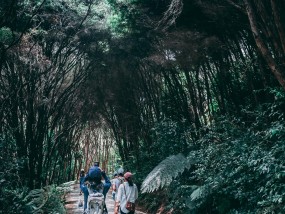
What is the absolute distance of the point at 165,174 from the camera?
8.66 metres

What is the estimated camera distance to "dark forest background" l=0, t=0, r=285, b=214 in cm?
671

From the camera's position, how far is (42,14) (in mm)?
10422

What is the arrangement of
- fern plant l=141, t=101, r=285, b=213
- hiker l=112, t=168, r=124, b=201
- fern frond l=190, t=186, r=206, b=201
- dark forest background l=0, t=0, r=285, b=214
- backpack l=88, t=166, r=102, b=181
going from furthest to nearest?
hiker l=112, t=168, r=124, b=201, backpack l=88, t=166, r=102, b=181, fern frond l=190, t=186, r=206, b=201, dark forest background l=0, t=0, r=285, b=214, fern plant l=141, t=101, r=285, b=213

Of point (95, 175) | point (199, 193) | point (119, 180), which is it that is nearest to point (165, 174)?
point (199, 193)

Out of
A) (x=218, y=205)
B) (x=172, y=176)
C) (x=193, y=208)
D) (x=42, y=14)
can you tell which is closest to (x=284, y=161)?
(x=218, y=205)

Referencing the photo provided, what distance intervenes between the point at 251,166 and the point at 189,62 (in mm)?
3759

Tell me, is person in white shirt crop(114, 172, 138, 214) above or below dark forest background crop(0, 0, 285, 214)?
below

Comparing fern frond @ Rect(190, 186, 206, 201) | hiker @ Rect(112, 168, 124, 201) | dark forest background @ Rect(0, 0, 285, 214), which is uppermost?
dark forest background @ Rect(0, 0, 285, 214)

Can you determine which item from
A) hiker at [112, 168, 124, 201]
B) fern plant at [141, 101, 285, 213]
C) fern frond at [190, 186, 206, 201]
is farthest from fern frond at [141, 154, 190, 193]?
hiker at [112, 168, 124, 201]

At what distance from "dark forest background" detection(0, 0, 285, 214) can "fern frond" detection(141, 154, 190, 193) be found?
24 millimetres

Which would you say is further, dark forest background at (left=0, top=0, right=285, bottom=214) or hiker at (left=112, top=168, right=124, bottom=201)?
hiker at (left=112, top=168, right=124, bottom=201)

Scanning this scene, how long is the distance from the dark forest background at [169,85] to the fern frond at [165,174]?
2 cm

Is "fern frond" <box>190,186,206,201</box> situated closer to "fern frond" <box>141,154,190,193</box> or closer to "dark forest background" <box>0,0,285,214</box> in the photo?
"dark forest background" <box>0,0,285,214</box>

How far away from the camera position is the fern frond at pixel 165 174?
8422mm
